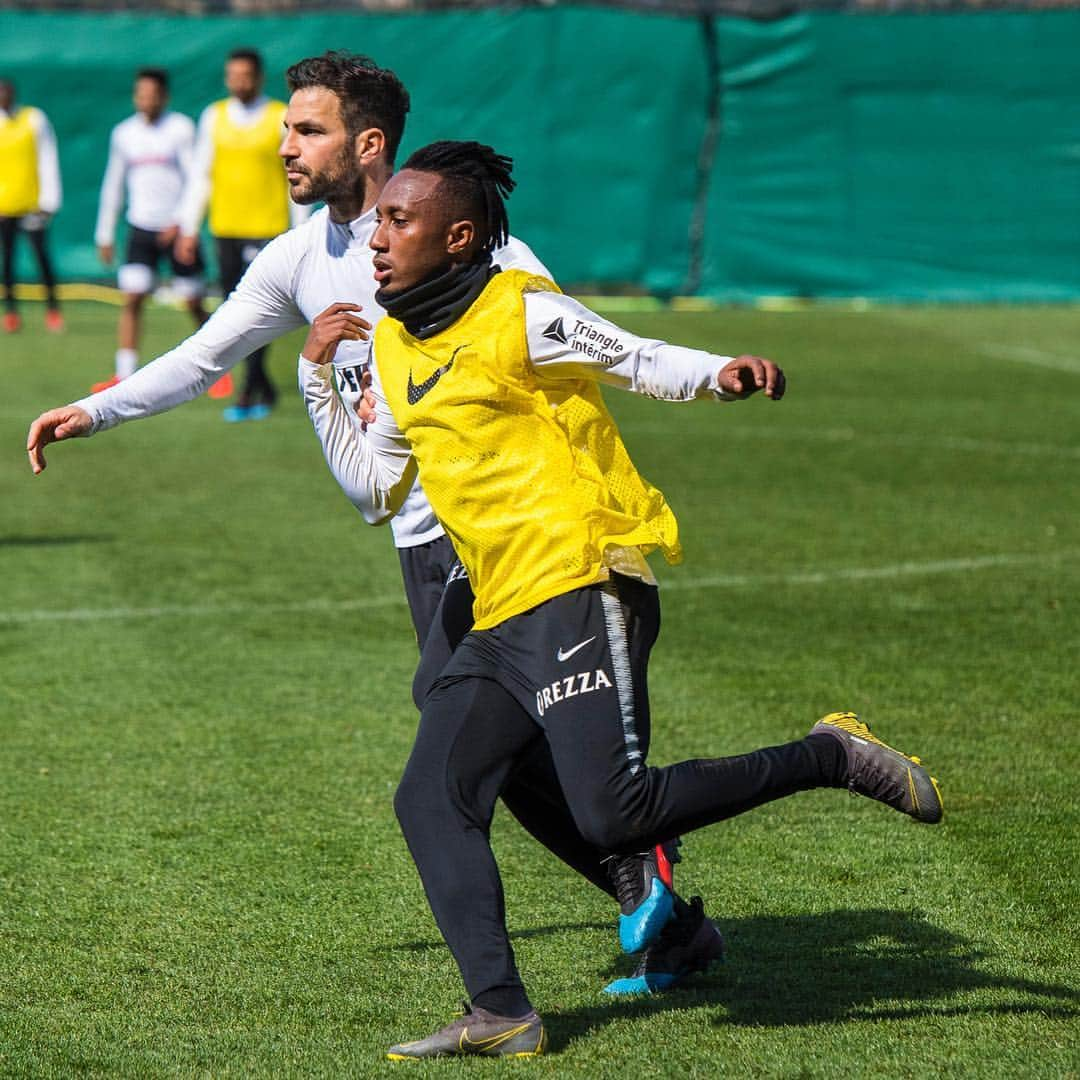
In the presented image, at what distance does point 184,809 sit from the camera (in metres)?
6.30

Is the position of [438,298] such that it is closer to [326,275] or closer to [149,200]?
[326,275]

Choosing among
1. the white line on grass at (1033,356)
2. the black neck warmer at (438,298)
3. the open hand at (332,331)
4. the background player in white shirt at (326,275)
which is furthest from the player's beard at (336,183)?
the white line on grass at (1033,356)

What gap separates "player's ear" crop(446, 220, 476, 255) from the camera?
4.41 meters

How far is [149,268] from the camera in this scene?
57.7 ft

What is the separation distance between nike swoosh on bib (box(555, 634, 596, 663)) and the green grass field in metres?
0.87

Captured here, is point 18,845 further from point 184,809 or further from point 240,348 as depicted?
point 240,348

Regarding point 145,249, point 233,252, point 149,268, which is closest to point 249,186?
point 233,252

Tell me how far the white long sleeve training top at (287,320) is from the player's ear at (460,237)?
0.82m

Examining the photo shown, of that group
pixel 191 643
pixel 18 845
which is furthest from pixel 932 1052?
pixel 191 643

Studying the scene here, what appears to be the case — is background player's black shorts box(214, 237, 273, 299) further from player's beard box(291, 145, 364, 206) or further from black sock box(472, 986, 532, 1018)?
black sock box(472, 986, 532, 1018)

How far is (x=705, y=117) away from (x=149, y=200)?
9807 mm

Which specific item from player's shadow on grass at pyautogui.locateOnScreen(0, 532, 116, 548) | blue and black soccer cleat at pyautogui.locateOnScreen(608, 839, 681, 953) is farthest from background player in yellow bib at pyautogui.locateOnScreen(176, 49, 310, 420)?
blue and black soccer cleat at pyautogui.locateOnScreen(608, 839, 681, 953)

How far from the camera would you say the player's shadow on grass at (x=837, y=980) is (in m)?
4.56

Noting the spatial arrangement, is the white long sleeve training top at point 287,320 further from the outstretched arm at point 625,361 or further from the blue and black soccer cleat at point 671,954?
the blue and black soccer cleat at point 671,954
